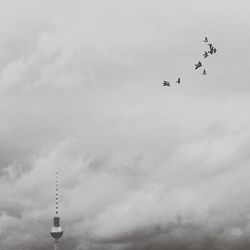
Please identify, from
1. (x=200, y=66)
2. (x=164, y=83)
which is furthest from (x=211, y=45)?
(x=164, y=83)

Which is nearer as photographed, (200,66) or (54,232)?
(200,66)

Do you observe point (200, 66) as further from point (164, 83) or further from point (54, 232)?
point (54, 232)

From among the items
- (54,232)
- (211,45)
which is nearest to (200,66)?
(211,45)

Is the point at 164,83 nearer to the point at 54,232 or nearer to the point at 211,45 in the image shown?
the point at 211,45

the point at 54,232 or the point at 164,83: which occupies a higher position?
the point at 54,232

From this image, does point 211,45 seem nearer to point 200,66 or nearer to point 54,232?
point 200,66

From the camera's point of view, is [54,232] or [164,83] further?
[54,232]

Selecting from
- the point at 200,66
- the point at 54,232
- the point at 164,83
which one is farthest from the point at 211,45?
the point at 54,232

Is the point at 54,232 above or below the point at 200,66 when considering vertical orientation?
above
